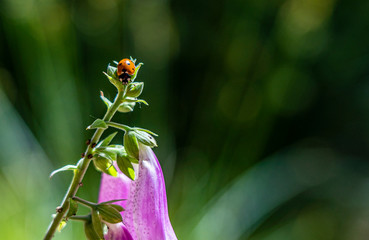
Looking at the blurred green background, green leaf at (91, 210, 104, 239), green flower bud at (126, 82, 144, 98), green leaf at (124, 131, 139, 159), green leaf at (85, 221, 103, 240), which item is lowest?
the blurred green background

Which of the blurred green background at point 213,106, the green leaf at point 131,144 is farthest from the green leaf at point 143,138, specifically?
the blurred green background at point 213,106

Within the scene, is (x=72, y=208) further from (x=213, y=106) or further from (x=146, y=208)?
(x=213, y=106)

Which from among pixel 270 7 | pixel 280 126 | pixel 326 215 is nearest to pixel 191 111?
Answer: pixel 280 126

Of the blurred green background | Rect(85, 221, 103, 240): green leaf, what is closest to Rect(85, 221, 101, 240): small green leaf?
Rect(85, 221, 103, 240): green leaf

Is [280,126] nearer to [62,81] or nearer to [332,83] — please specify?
[332,83]

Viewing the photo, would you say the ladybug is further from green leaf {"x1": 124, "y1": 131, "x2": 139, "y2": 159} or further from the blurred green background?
the blurred green background

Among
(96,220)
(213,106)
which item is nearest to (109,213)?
(96,220)

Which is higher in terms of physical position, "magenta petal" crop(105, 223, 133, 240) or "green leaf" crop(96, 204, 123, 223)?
"green leaf" crop(96, 204, 123, 223)
